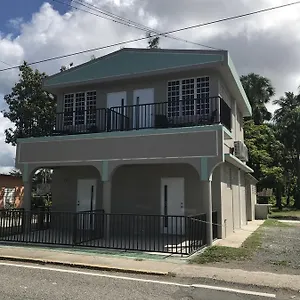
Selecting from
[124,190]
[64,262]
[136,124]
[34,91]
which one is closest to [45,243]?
[64,262]

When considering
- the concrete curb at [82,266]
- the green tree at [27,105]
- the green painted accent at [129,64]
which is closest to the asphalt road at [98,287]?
the concrete curb at [82,266]

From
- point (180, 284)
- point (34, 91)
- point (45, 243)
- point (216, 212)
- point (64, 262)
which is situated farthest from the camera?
point (34, 91)

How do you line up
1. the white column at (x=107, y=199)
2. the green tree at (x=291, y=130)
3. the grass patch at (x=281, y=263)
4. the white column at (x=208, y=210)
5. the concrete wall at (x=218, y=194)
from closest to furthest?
1. the grass patch at (x=281, y=263)
2. the white column at (x=208, y=210)
3. the white column at (x=107, y=199)
4. the concrete wall at (x=218, y=194)
5. the green tree at (x=291, y=130)

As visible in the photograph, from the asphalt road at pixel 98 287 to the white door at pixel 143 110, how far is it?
788cm

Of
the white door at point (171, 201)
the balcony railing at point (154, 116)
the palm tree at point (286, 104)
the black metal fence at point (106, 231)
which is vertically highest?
the palm tree at point (286, 104)

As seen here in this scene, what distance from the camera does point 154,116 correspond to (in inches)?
585

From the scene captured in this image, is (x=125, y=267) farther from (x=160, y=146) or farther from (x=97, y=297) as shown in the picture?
(x=160, y=146)

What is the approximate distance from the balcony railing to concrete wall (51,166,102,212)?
1836 millimetres

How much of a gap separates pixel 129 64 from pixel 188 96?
2.79 m

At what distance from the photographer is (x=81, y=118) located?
16906 mm

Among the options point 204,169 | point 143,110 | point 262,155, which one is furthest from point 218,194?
point 262,155

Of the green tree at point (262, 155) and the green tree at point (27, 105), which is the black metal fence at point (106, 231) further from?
the green tree at point (262, 155)

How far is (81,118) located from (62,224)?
4791mm

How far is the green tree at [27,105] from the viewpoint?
80.1 feet
